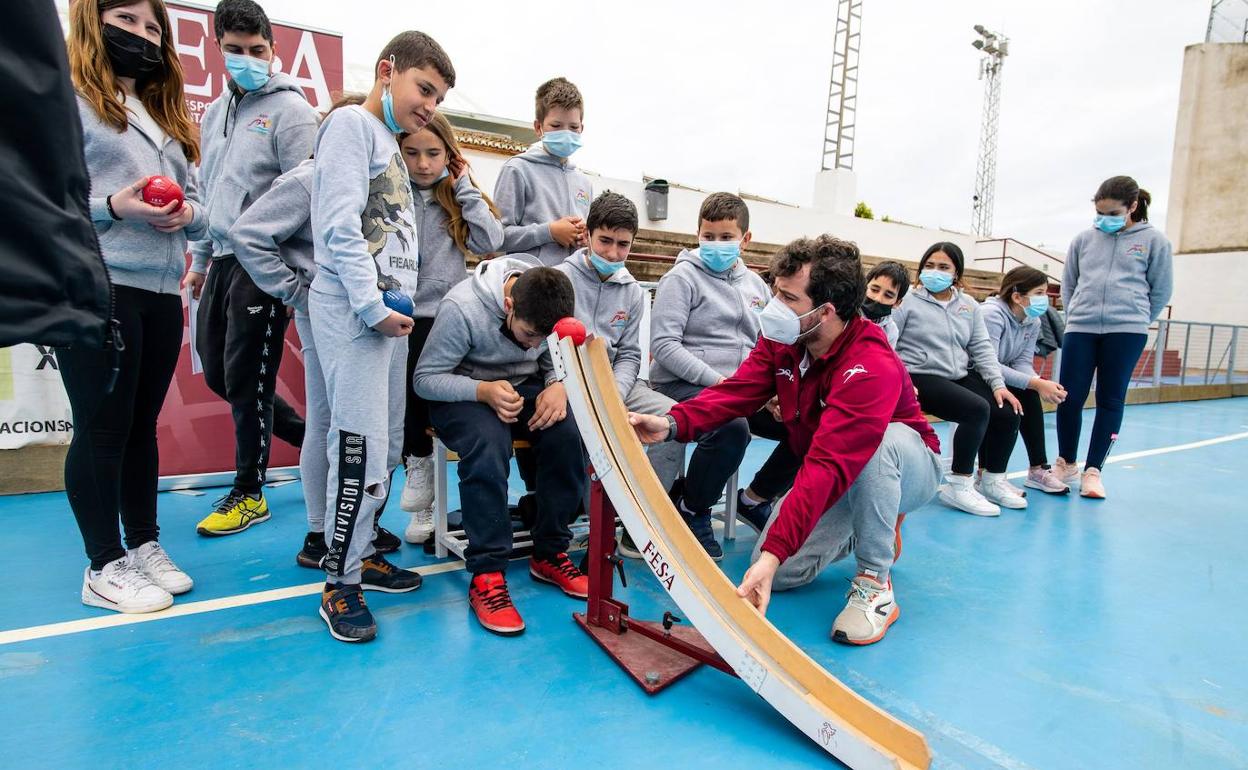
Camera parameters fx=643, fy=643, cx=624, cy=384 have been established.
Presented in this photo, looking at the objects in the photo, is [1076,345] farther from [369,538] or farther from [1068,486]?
[369,538]

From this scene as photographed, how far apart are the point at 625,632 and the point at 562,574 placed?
356 mm

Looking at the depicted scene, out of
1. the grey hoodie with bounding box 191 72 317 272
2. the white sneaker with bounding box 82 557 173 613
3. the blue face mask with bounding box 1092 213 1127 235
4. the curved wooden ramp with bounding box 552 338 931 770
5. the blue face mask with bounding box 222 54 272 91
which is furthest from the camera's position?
the blue face mask with bounding box 1092 213 1127 235

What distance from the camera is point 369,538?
5.55 ft

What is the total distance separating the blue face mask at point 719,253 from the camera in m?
2.45

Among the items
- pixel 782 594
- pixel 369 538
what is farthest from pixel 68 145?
pixel 782 594

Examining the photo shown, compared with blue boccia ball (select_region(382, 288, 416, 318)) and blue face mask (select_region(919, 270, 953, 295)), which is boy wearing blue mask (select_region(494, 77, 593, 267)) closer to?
blue boccia ball (select_region(382, 288, 416, 318))

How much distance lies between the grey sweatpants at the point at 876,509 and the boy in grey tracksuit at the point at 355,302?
1.04 m

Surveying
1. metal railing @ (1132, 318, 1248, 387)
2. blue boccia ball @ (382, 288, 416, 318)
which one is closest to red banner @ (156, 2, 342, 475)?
blue boccia ball @ (382, 288, 416, 318)

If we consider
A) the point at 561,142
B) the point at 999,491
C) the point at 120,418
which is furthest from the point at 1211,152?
the point at 120,418

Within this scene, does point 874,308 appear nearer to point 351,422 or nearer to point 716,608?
point 716,608

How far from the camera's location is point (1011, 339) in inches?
134

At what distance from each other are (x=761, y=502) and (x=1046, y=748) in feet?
4.49

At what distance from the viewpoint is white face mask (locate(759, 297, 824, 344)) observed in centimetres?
172

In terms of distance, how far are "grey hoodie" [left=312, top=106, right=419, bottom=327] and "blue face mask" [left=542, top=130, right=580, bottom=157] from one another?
0.84 m
